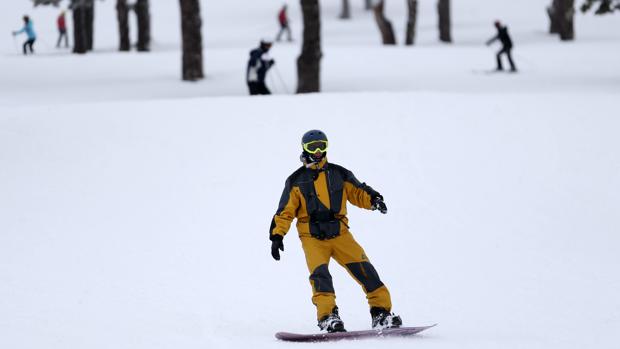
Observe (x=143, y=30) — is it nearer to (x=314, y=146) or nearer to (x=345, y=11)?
(x=345, y=11)

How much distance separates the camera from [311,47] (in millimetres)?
19938

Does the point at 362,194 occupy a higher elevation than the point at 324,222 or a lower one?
higher

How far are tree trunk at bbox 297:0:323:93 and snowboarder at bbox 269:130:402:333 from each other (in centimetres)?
1266

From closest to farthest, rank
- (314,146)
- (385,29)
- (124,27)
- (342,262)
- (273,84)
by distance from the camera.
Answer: (314,146) → (342,262) → (273,84) → (124,27) → (385,29)

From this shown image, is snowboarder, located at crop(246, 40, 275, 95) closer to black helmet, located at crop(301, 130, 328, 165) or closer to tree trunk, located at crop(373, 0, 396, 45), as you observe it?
black helmet, located at crop(301, 130, 328, 165)

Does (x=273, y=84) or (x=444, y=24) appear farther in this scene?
(x=444, y=24)

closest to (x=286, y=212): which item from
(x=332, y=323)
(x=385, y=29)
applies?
(x=332, y=323)

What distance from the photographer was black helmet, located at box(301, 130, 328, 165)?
7371 mm

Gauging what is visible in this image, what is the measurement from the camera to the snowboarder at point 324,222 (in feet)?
24.2

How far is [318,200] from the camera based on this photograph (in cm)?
745

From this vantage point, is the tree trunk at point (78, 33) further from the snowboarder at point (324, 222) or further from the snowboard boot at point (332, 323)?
the snowboard boot at point (332, 323)

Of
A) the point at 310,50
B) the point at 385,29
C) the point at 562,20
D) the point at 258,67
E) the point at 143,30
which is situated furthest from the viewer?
the point at 385,29

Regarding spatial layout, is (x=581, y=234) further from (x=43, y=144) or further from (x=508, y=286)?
(x=43, y=144)

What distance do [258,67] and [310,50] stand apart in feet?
4.15
